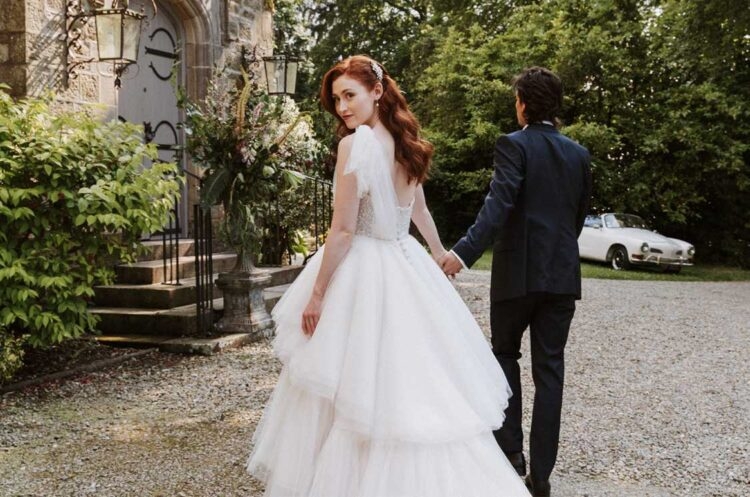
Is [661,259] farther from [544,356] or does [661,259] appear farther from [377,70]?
[377,70]

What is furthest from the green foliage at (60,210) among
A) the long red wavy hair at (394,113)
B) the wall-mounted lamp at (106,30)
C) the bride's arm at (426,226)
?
the long red wavy hair at (394,113)

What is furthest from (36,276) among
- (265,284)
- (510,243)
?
(510,243)

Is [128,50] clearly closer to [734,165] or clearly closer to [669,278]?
[669,278]

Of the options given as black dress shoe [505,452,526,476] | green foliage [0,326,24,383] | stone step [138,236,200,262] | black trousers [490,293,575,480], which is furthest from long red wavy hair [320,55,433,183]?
stone step [138,236,200,262]

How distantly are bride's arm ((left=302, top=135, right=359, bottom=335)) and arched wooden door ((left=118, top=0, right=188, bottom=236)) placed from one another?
6167 mm

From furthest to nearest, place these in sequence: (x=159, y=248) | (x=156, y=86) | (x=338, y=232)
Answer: (x=156, y=86) < (x=159, y=248) < (x=338, y=232)

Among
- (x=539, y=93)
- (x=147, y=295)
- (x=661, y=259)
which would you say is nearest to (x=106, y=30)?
(x=147, y=295)

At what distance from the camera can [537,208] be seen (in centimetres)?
330

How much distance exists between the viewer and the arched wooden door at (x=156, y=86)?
28.2ft

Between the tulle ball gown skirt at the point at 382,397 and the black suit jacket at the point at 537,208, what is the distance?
1.61ft

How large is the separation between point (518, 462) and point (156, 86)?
23.0 feet

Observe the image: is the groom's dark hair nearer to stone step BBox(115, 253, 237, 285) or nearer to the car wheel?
stone step BBox(115, 253, 237, 285)

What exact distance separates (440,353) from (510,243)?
786 millimetres

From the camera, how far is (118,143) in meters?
5.74
